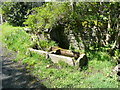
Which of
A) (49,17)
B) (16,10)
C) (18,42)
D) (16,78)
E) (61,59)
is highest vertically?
(16,10)

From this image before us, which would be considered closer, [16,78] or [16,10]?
[16,78]

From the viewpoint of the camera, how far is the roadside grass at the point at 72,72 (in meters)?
3.87

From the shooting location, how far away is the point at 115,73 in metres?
3.96

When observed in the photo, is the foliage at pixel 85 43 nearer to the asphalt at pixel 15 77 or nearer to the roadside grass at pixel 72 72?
the roadside grass at pixel 72 72

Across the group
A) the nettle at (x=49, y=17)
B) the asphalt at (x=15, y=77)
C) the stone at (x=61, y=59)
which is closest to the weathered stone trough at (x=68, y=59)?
the stone at (x=61, y=59)

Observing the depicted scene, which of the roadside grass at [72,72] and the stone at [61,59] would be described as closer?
the roadside grass at [72,72]

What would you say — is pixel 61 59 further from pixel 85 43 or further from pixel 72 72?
pixel 85 43

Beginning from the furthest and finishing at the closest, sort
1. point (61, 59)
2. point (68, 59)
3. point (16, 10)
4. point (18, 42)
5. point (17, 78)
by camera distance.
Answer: point (16, 10) < point (18, 42) < point (61, 59) < point (68, 59) < point (17, 78)

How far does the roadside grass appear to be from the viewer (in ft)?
12.7

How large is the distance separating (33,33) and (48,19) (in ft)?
3.92

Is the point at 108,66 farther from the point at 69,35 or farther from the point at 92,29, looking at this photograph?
the point at 69,35

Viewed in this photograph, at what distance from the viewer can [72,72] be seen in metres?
4.44

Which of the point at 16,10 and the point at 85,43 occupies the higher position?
the point at 16,10

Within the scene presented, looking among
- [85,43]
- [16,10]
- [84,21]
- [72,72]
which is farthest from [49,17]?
[16,10]
